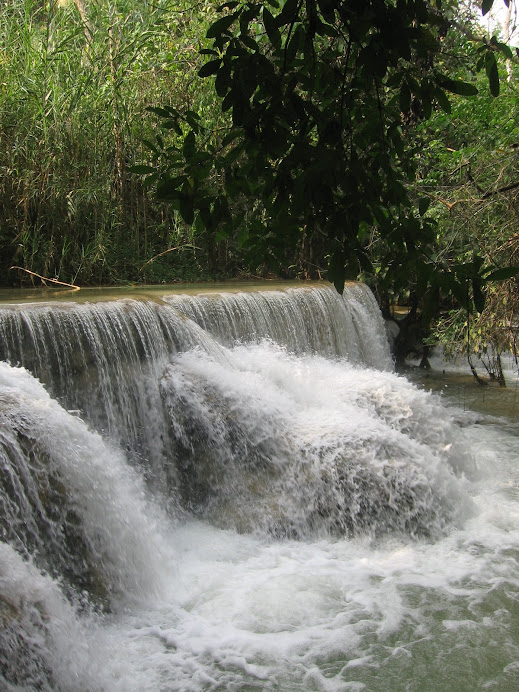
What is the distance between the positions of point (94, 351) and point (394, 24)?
13.8 feet

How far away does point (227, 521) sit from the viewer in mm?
4867

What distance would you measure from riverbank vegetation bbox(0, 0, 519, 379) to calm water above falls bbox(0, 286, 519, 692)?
1.17 metres

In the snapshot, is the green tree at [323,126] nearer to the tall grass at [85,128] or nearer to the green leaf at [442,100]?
the green leaf at [442,100]

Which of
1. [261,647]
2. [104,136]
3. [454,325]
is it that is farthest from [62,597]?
[104,136]

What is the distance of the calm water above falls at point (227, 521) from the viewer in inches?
132

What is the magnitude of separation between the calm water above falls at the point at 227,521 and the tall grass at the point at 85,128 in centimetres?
264

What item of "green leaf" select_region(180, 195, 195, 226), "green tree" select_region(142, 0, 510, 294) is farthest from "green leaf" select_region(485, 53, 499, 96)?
"green leaf" select_region(180, 195, 195, 226)

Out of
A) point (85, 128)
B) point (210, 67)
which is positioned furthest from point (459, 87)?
point (85, 128)

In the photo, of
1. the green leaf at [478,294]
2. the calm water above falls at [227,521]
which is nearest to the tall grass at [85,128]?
the calm water above falls at [227,521]

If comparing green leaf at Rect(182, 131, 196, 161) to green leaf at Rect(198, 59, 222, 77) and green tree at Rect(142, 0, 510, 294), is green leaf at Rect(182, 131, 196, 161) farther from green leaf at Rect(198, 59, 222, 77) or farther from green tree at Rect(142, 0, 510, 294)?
green leaf at Rect(198, 59, 222, 77)

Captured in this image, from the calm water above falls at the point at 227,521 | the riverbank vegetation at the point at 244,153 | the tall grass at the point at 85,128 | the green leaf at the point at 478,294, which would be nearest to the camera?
the green leaf at the point at 478,294

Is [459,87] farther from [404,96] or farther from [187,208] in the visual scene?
[187,208]

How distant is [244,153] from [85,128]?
2.03 m

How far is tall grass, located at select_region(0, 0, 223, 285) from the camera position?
8281mm
